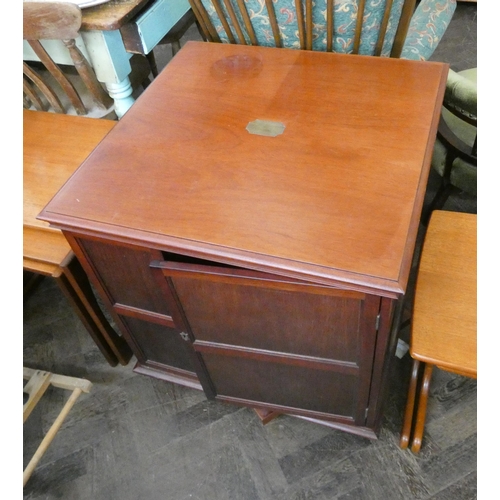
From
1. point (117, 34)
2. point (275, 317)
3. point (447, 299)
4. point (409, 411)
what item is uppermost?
point (117, 34)

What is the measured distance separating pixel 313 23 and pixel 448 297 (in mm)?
636

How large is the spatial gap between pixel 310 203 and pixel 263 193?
0.08m

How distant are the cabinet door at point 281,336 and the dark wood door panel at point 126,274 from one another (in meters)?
0.07

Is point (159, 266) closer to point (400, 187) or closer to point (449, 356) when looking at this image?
point (400, 187)

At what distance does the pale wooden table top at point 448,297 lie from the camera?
85 cm

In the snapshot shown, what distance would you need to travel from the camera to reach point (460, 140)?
1.23m

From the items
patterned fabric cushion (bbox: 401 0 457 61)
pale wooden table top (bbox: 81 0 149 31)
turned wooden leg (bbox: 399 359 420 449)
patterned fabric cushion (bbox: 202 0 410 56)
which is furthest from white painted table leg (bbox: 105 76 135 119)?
turned wooden leg (bbox: 399 359 420 449)

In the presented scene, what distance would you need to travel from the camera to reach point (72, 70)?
1445 mm

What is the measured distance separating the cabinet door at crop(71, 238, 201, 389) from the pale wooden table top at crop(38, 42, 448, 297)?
10 cm

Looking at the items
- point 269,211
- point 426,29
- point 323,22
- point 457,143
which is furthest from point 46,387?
point 426,29

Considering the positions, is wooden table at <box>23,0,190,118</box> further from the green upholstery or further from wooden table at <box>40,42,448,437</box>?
the green upholstery

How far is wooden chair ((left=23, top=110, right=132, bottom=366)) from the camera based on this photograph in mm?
1033

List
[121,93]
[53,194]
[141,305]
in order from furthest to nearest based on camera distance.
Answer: [121,93] < [53,194] < [141,305]

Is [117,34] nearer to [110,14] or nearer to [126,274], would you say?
[110,14]
